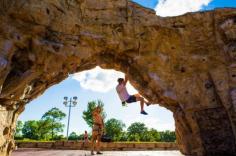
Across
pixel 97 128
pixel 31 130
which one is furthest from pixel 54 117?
pixel 97 128

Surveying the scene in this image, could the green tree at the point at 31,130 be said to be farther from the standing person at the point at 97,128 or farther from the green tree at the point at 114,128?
the standing person at the point at 97,128

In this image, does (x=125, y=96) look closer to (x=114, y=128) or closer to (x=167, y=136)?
(x=114, y=128)

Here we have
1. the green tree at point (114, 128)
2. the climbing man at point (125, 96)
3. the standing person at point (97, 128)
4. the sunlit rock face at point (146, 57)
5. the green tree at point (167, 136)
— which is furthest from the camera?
the green tree at point (167, 136)

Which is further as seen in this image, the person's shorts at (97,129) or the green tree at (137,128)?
the green tree at (137,128)

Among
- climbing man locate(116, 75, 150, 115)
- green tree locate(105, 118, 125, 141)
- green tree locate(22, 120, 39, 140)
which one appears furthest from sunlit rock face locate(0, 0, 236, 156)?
green tree locate(22, 120, 39, 140)

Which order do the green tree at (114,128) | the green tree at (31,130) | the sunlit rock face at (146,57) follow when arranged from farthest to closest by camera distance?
the green tree at (31,130) < the green tree at (114,128) < the sunlit rock face at (146,57)

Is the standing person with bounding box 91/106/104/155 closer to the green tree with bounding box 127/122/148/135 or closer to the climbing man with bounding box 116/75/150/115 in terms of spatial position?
the climbing man with bounding box 116/75/150/115

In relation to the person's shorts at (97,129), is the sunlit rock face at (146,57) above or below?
above

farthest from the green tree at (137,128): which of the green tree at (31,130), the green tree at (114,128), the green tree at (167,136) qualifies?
the green tree at (31,130)

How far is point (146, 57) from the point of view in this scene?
8.50 m

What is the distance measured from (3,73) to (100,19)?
3.50 metres

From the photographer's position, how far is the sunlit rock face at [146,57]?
662cm

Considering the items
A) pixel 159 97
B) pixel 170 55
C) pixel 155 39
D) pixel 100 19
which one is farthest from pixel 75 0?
pixel 159 97

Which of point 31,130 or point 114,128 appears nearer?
point 114,128
